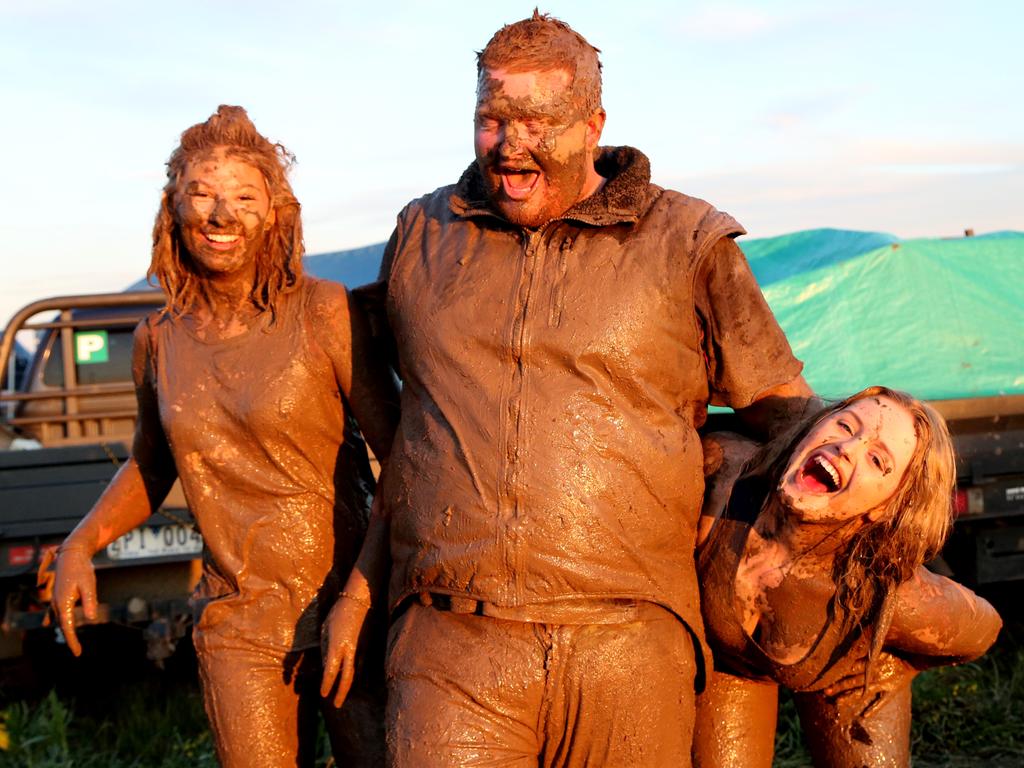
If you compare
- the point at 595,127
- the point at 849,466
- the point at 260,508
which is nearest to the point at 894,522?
the point at 849,466

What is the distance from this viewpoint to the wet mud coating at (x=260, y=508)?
11.7 feet

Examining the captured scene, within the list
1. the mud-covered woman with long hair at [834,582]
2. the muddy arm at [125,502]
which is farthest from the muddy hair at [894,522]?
the muddy arm at [125,502]

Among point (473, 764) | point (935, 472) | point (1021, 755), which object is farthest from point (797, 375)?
point (1021, 755)

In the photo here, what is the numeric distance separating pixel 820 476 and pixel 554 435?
0.63 m

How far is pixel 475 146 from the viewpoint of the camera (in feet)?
10.6

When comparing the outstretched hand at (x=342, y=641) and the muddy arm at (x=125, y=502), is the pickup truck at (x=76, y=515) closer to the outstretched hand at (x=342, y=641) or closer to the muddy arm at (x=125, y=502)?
the muddy arm at (x=125, y=502)

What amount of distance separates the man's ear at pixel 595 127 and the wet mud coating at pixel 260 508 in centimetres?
89

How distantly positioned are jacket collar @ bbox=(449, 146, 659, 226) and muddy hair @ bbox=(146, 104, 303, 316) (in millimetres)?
573

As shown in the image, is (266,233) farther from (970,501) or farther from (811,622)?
(970,501)

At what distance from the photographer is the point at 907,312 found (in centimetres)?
830

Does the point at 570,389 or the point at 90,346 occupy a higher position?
the point at 570,389

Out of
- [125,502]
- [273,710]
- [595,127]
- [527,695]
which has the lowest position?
[273,710]

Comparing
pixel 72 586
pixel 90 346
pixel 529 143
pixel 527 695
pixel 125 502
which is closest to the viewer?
pixel 527 695

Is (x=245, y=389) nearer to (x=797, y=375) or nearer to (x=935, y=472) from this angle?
(x=797, y=375)
